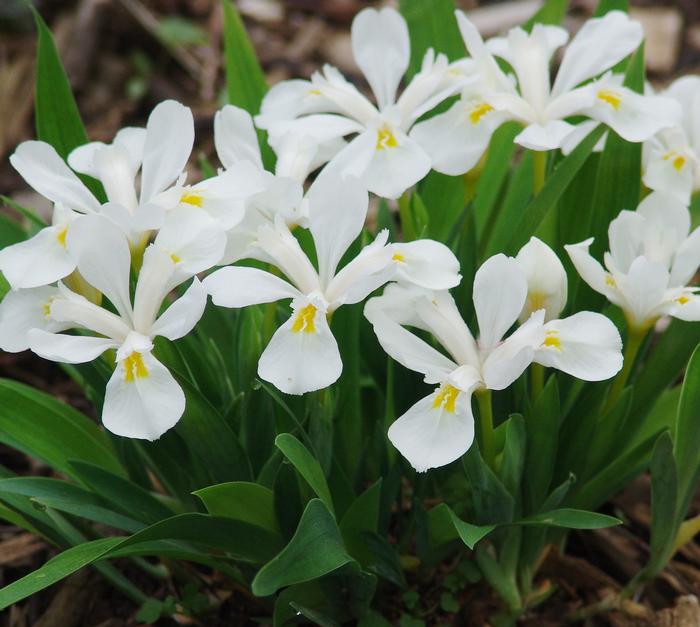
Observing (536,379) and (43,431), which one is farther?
(43,431)

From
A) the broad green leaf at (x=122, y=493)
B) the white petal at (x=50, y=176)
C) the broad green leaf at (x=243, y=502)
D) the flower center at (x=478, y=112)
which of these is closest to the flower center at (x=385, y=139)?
the flower center at (x=478, y=112)

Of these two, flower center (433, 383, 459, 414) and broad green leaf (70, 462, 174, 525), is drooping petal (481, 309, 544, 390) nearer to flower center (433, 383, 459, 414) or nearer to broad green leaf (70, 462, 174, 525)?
flower center (433, 383, 459, 414)

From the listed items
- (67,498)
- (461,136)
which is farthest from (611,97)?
(67,498)

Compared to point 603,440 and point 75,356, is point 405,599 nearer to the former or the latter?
point 603,440

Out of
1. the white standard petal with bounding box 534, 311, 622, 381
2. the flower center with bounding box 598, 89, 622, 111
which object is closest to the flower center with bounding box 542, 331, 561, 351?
the white standard petal with bounding box 534, 311, 622, 381

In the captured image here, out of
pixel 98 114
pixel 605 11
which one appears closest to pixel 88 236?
pixel 605 11

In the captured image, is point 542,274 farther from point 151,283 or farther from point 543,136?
point 151,283
